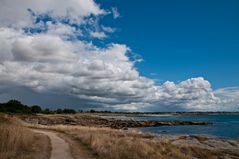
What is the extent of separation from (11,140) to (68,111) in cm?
15766

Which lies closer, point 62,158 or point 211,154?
point 62,158

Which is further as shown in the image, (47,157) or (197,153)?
(197,153)

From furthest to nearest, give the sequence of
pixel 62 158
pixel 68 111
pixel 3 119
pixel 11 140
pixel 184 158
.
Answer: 1. pixel 68 111
2. pixel 3 119
3. pixel 184 158
4. pixel 11 140
5. pixel 62 158

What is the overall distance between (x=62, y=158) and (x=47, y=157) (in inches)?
31.5

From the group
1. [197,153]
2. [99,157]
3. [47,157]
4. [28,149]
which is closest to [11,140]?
[28,149]

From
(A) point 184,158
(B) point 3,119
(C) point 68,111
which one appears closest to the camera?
(A) point 184,158

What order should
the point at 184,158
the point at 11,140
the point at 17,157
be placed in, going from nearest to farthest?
the point at 17,157
the point at 11,140
the point at 184,158

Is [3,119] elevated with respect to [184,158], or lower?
elevated

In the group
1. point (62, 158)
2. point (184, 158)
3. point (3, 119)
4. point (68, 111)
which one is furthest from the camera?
point (68, 111)

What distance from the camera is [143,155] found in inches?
681

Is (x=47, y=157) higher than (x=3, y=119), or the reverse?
(x=3, y=119)

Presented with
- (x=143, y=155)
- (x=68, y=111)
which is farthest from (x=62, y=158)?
(x=68, y=111)

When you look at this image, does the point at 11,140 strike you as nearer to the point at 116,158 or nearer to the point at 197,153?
the point at 116,158

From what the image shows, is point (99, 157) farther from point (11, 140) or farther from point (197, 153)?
point (197, 153)
